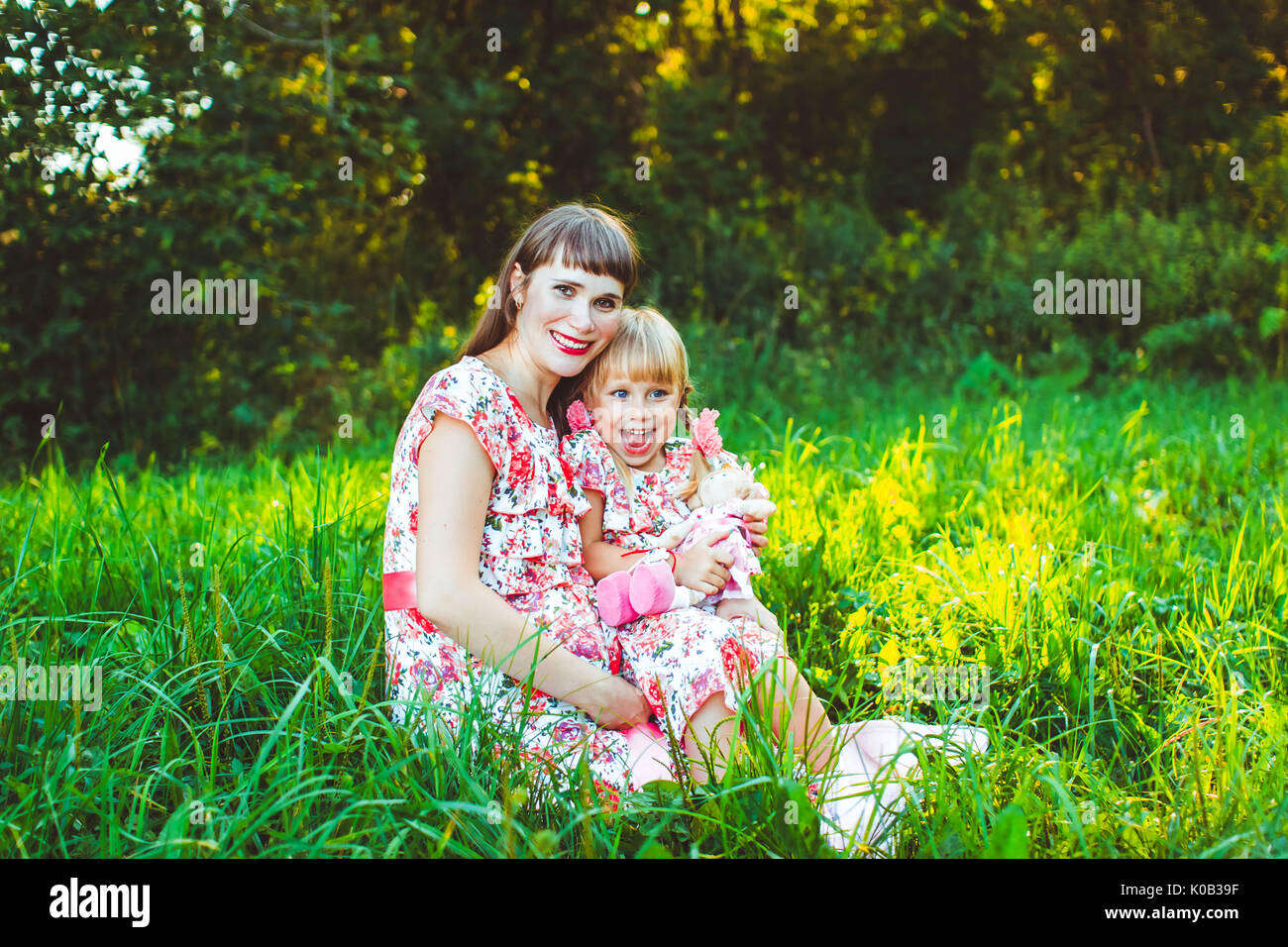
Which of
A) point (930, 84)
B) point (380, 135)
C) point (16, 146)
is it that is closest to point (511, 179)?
point (380, 135)

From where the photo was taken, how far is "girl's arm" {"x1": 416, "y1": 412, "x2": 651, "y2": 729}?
2.04 meters

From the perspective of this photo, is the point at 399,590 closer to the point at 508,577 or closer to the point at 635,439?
the point at 508,577

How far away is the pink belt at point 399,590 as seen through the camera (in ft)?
7.25

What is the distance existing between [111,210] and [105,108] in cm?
69

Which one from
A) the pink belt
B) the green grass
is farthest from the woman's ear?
the green grass

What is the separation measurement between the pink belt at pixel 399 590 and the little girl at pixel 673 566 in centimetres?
45

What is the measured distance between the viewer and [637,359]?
8.12 ft

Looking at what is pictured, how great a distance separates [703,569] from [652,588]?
0.19m

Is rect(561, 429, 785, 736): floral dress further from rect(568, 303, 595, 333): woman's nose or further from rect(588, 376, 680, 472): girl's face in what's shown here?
rect(568, 303, 595, 333): woman's nose

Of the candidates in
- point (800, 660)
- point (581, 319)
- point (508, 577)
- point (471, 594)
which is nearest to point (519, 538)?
point (508, 577)

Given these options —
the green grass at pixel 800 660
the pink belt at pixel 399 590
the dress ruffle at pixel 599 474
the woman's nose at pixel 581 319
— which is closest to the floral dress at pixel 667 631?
the dress ruffle at pixel 599 474

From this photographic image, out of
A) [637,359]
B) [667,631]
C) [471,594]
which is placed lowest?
[667,631]

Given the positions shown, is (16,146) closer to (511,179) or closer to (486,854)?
(511,179)

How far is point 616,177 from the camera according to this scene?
A: 798cm
